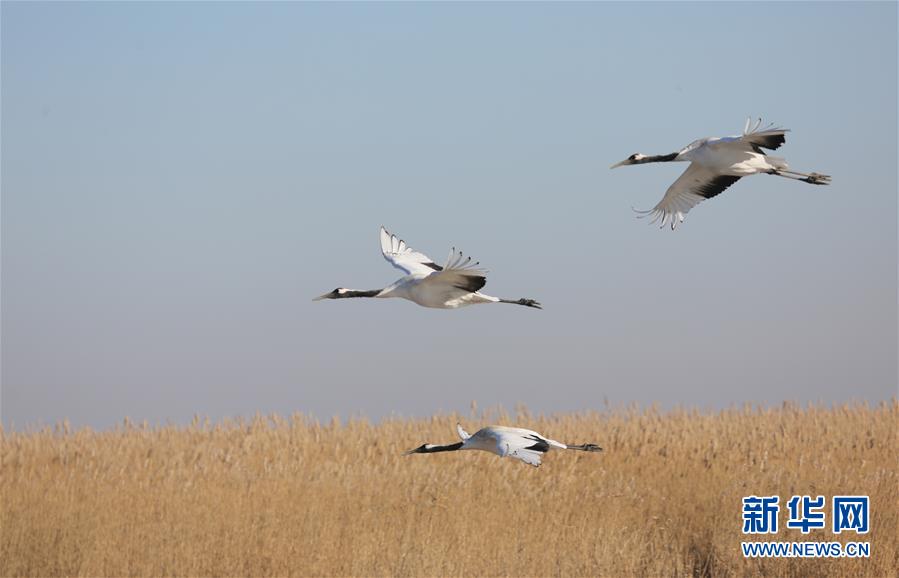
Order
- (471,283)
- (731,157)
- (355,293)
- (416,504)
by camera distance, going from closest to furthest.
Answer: (471,283)
(355,293)
(731,157)
(416,504)

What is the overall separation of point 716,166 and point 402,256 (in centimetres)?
256

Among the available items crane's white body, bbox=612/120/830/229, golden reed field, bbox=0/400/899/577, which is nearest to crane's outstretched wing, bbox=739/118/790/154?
crane's white body, bbox=612/120/830/229

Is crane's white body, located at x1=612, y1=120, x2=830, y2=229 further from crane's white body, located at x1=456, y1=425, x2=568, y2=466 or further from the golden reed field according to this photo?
the golden reed field

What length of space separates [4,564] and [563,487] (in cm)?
662

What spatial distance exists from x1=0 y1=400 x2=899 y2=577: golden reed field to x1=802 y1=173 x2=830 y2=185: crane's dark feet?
534 centimetres

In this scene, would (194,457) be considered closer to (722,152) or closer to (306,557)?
(306,557)

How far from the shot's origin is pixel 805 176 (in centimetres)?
881

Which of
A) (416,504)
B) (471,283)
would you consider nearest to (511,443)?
(471,283)

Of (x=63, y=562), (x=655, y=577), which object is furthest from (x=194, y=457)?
(x=655, y=577)

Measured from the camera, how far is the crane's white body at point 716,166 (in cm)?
865

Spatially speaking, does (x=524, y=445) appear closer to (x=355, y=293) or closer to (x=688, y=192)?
(x=355, y=293)

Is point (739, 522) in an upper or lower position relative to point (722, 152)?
lower

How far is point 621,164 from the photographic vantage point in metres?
9.81

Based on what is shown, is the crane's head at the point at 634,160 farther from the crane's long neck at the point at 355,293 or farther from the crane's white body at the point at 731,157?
the crane's long neck at the point at 355,293
